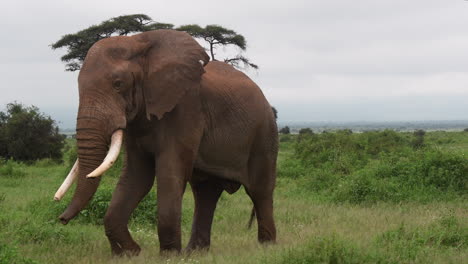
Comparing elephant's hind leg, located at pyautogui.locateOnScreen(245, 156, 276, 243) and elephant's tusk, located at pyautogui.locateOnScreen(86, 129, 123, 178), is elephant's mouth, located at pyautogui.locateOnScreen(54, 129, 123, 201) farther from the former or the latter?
elephant's hind leg, located at pyautogui.locateOnScreen(245, 156, 276, 243)

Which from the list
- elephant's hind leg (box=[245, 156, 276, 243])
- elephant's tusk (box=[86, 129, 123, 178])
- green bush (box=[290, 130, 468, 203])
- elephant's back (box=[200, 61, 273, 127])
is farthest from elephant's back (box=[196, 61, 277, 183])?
green bush (box=[290, 130, 468, 203])

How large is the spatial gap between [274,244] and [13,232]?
9.15 feet

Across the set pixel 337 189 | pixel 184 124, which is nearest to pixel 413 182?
pixel 337 189

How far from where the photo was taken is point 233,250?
21.7ft

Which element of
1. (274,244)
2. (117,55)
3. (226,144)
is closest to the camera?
(117,55)

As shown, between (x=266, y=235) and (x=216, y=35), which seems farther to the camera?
(x=216, y=35)

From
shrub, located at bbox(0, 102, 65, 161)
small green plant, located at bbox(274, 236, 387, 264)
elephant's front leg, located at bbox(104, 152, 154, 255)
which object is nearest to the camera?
small green plant, located at bbox(274, 236, 387, 264)

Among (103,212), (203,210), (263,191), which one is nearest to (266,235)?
(263,191)

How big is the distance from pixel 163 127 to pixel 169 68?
0.53m

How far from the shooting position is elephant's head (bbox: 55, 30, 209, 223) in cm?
507

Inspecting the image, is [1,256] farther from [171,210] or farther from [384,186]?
[384,186]

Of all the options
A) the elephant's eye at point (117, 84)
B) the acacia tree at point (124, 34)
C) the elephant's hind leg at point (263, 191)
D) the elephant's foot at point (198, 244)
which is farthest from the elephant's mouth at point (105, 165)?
the acacia tree at point (124, 34)

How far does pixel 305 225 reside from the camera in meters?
8.55

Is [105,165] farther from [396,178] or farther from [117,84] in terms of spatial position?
[396,178]
